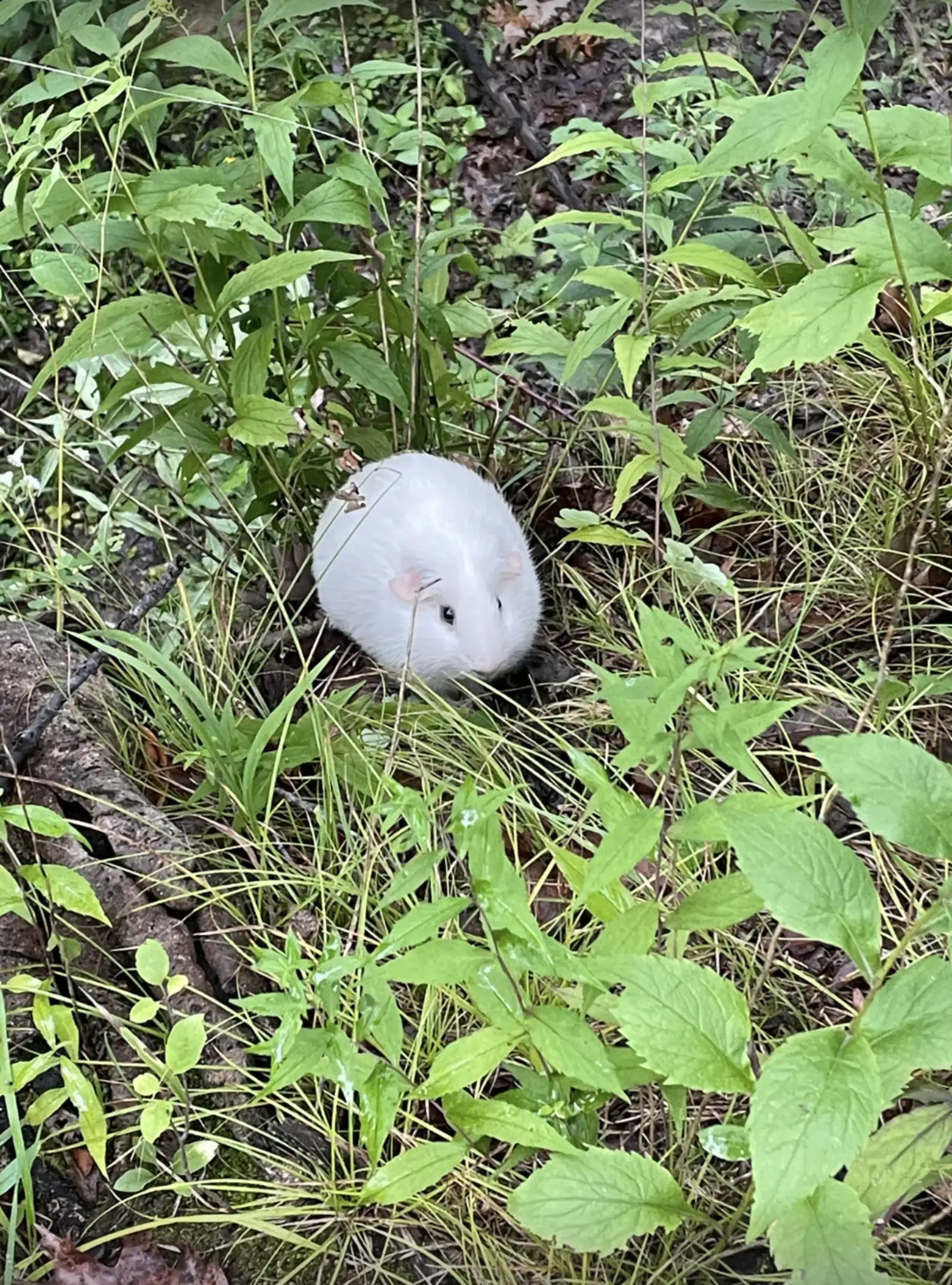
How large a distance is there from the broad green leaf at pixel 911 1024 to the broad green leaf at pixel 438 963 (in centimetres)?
42

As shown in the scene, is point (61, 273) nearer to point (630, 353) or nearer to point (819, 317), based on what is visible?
point (630, 353)

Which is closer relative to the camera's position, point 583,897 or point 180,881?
point 583,897

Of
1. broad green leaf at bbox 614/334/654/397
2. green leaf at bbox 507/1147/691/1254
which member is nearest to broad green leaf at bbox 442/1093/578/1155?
green leaf at bbox 507/1147/691/1254

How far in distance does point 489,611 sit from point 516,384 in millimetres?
688

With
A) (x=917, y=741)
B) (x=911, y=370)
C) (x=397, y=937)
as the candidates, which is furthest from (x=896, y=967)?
(x=911, y=370)

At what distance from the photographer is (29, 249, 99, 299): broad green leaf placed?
1841mm

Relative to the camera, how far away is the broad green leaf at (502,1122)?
1.17 m

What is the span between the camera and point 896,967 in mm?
1597

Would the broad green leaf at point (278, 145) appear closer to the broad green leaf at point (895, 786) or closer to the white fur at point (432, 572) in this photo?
the white fur at point (432, 572)

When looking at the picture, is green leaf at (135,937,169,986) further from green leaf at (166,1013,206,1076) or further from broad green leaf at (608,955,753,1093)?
broad green leaf at (608,955,753,1093)

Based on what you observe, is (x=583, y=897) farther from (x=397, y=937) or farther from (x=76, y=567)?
(x=76, y=567)

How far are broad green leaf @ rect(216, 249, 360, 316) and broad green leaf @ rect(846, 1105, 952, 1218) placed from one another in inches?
56.6

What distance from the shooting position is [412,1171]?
1.21 m

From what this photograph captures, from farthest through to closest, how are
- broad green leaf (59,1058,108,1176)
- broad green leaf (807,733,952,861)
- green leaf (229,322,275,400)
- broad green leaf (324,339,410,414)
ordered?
1. broad green leaf (324,339,410,414)
2. green leaf (229,322,275,400)
3. broad green leaf (59,1058,108,1176)
4. broad green leaf (807,733,952,861)
